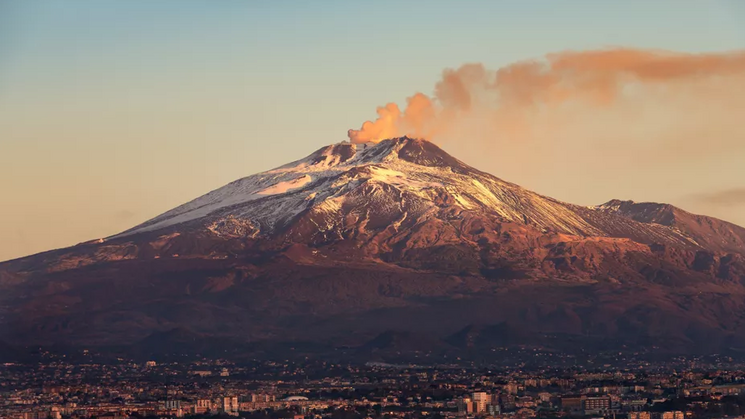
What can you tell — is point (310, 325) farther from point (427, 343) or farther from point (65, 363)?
point (65, 363)

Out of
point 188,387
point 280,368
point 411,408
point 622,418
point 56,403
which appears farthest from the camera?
point 280,368

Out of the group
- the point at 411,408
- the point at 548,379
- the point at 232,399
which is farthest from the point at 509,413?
the point at 548,379

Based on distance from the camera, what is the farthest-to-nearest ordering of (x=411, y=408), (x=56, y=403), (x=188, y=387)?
(x=188, y=387)
(x=56, y=403)
(x=411, y=408)

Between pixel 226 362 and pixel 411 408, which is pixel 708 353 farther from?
pixel 411 408

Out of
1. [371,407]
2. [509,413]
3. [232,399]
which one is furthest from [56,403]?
[509,413]

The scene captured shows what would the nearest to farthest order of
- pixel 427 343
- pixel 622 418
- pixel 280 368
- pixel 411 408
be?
pixel 622 418
pixel 411 408
pixel 280 368
pixel 427 343

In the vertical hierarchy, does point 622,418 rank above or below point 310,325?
below

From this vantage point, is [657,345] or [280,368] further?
[657,345]

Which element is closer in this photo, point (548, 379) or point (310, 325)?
point (548, 379)

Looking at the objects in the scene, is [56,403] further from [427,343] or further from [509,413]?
[427,343]
